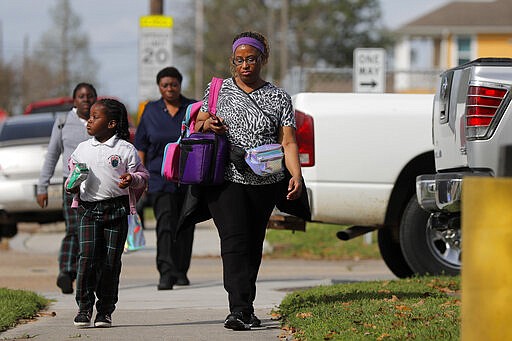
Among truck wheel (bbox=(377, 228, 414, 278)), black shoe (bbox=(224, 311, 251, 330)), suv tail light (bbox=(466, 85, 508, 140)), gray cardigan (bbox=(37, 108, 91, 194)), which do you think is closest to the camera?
suv tail light (bbox=(466, 85, 508, 140))

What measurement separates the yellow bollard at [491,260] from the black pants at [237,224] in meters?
3.10

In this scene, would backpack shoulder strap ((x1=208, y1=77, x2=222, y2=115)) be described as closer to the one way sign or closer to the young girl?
the young girl

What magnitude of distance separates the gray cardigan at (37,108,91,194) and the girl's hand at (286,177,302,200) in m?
3.36

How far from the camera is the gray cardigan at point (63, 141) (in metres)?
10.9

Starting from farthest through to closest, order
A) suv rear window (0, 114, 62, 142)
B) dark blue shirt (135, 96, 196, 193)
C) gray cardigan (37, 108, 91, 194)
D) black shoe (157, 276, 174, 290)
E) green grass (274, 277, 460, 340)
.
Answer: suv rear window (0, 114, 62, 142) < dark blue shirt (135, 96, 196, 193) < black shoe (157, 276, 174, 290) < gray cardigan (37, 108, 91, 194) < green grass (274, 277, 460, 340)

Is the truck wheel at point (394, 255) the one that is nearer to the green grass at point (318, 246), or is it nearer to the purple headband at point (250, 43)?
the green grass at point (318, 246)

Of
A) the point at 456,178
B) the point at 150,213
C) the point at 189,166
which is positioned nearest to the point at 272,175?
the point at 189,166

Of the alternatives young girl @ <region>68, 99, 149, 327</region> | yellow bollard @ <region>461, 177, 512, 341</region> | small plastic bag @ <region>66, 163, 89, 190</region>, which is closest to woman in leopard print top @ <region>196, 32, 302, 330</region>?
young girl @ <region>68, 99, 149, 327</region>

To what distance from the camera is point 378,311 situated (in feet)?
26.9

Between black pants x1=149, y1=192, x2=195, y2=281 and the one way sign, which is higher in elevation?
the one way sign

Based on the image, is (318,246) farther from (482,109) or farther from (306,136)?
(482,109)

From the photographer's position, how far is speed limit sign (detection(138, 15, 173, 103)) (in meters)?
17.5

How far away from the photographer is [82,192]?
8.33 m

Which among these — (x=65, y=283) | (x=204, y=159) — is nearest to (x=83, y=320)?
(x=204, y=159)
